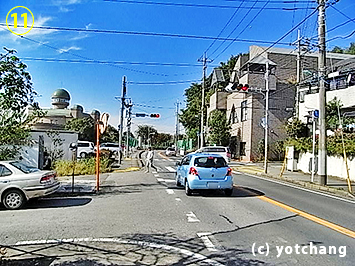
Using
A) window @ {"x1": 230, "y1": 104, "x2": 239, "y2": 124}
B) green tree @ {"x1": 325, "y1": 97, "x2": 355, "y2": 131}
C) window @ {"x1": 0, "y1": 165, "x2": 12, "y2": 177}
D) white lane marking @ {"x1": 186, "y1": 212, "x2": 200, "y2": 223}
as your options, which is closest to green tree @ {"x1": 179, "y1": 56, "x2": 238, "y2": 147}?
window @ {"x1": 230, "y1": 104, "x2": 239, "y2": 124}

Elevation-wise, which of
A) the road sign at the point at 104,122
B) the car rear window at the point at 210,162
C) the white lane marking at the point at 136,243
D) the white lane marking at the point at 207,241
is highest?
the road sign at the point at 104,122

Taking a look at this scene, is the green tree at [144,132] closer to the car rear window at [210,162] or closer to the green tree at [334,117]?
the green tree at [334,117]

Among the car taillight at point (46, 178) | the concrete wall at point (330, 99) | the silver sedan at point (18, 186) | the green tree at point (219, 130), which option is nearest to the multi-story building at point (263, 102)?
the green tree at point (219, 130)

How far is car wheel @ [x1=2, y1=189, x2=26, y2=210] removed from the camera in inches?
454

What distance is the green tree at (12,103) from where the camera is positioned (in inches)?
445

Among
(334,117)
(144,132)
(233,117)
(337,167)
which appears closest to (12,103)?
(337,167)

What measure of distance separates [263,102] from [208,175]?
3121 cm

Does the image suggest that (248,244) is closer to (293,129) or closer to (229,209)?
(229,209)

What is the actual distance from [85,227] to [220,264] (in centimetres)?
388

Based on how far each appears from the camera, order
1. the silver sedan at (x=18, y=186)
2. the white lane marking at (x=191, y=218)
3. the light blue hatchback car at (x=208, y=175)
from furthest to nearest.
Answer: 1. the light blue hatchback car at (x=208, y=175)
2. the silver sedan at (x=18, y=186)
3. the white lane marking at (x=191, y=218)

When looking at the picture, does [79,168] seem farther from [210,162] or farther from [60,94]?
[60,94]

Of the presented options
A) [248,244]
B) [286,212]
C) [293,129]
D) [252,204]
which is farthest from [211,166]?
[293,129]

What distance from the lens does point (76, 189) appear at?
1570cm

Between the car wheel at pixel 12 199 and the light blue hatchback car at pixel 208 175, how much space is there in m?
5.57
